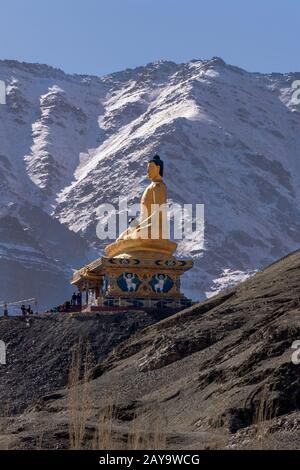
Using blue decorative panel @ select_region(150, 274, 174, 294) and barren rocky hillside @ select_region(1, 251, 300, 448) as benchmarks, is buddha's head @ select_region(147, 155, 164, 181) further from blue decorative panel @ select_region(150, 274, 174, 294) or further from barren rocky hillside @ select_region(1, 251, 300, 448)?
barren rocky hillside @ select_region(1, 251, 300, 448)

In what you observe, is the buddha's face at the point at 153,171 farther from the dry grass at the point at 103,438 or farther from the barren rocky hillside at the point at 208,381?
the dry grass at the point at 103,438

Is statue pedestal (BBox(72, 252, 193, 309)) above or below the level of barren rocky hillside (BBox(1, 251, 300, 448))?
above

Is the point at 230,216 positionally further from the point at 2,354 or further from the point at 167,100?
the point at 2,354

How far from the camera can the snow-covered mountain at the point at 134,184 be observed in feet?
546

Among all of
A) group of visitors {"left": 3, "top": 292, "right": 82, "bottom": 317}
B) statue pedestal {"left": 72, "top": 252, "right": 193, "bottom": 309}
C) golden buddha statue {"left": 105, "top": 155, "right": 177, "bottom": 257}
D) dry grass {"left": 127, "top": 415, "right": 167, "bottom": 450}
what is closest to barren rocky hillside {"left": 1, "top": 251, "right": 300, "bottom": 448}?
dry grass {"left": 127, "top": 415, "right": 167, "bottom": 450}

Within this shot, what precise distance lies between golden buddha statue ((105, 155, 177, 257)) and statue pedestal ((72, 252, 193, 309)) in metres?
0.24

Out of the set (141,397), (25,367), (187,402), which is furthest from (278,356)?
(25,367)

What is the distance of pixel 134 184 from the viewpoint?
173 meters

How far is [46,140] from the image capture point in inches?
7697

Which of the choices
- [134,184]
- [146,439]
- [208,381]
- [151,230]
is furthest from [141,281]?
[134,184]

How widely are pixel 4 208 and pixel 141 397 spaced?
528 feet

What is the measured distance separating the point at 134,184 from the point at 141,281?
5424 inches

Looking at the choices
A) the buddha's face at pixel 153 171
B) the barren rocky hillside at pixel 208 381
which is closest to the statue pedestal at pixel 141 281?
the buddha's face at pixel 153 171

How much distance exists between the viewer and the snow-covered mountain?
546ft
